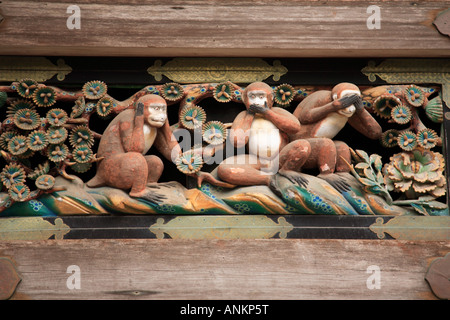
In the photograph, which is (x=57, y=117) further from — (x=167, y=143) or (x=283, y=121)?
(x=283, y=121)

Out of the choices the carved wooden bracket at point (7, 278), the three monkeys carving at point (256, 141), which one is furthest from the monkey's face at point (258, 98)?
the carved wooden bracket at point (7, 278)

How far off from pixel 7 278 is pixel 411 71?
239cm

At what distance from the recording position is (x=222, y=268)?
10.9 ft

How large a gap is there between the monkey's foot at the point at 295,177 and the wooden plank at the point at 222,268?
29cm

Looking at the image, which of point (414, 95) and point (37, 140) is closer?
point (37, 140)

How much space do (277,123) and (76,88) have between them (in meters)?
1.11

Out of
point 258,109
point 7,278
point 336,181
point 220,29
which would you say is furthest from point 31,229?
point 336,181

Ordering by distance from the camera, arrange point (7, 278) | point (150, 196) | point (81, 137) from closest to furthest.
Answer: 1. point (7, 278)
2. point (150, 196)
3. point (81, 137)

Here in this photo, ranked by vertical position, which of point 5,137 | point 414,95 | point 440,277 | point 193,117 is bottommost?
point 440,277

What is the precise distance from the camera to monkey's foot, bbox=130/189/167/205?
3.38m

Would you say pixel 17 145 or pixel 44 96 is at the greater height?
pixel 44 96

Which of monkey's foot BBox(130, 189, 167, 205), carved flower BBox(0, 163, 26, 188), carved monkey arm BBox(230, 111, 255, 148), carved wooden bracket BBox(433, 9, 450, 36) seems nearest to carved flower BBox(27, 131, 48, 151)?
carved flower BBox(0, 163, 26, 188)

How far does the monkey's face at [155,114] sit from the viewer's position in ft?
11.4

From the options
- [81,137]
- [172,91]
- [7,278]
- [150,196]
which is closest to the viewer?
[7,278]
